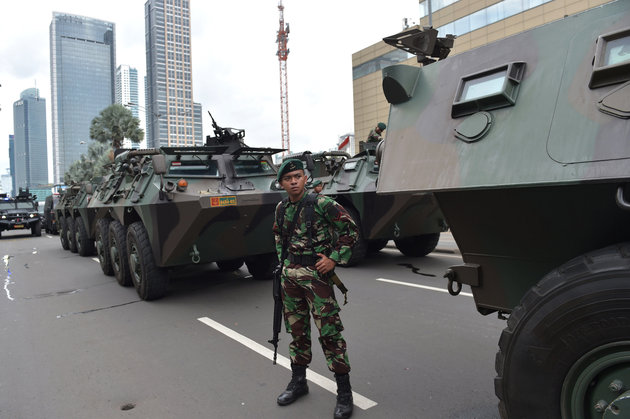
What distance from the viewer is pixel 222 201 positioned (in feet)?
17.2

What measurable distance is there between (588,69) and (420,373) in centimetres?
230

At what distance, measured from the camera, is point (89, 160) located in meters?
32.4

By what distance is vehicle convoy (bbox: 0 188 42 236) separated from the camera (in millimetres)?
19328

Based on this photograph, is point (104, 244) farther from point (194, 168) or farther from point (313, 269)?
point (313, 269)

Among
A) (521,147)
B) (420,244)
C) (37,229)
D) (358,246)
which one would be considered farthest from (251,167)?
(37,229)

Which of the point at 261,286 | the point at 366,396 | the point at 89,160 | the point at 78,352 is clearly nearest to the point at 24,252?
the point at 261,286

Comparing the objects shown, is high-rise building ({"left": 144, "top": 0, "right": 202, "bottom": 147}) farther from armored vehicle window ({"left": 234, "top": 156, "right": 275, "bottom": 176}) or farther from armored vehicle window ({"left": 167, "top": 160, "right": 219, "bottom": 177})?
armored vehicle window ({"left": 167, "top": 160, "right": 219, "bottom": 177})

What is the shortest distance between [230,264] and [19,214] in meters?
16.5

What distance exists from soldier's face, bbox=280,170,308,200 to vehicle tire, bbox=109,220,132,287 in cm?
459

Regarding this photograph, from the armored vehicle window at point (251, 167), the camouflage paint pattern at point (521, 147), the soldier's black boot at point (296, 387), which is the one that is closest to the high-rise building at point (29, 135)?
the armored vehicle window at point (251, 167)

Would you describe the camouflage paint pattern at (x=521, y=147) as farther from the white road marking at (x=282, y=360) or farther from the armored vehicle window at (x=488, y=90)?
the white road marking at (x=282, y=360)

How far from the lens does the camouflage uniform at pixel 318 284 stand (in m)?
2.70

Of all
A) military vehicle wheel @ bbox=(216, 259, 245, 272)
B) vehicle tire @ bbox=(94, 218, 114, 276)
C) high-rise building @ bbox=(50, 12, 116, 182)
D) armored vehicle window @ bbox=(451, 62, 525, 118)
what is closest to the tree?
vehicle tire @ bbox=(94, 218, 114, 276)

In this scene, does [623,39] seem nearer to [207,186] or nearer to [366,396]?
[366,396]
